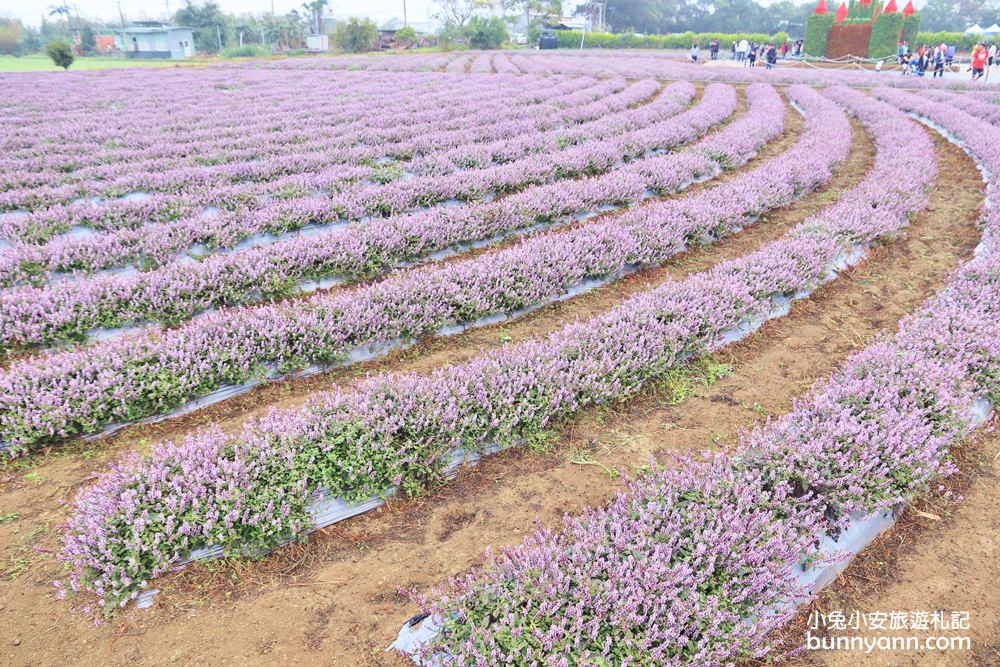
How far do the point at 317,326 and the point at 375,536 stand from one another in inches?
88.0

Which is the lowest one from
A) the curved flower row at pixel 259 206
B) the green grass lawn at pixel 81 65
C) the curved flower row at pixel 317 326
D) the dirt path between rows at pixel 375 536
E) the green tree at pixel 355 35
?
the dirt path between rows at pixel 375 536

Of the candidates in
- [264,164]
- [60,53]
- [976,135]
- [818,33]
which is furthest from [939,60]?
[60,53]

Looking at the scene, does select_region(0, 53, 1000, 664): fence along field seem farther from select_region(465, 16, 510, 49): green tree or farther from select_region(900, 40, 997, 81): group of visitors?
select_region(465, 16, 510, 49): green tree

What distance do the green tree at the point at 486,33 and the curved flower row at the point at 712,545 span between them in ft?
217

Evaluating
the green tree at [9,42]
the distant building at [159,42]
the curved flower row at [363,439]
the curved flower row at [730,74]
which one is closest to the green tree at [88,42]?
the green tree at [9,42]

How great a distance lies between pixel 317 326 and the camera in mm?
4953

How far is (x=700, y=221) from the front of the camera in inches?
305

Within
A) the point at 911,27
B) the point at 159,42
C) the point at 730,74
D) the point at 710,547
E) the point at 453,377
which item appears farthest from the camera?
the point at 159,42

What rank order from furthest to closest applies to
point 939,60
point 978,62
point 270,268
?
point 939,60 < point 978,62 < point 270,268

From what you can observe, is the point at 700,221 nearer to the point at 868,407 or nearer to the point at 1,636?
the point at 868,407

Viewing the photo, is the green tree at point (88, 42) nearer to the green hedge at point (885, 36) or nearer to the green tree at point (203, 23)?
the green tree at point (203, 23)

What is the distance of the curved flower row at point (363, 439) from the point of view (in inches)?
115

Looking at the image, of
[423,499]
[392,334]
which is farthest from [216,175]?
[423,499]

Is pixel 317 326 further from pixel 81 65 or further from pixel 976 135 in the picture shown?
pixel 81 65
